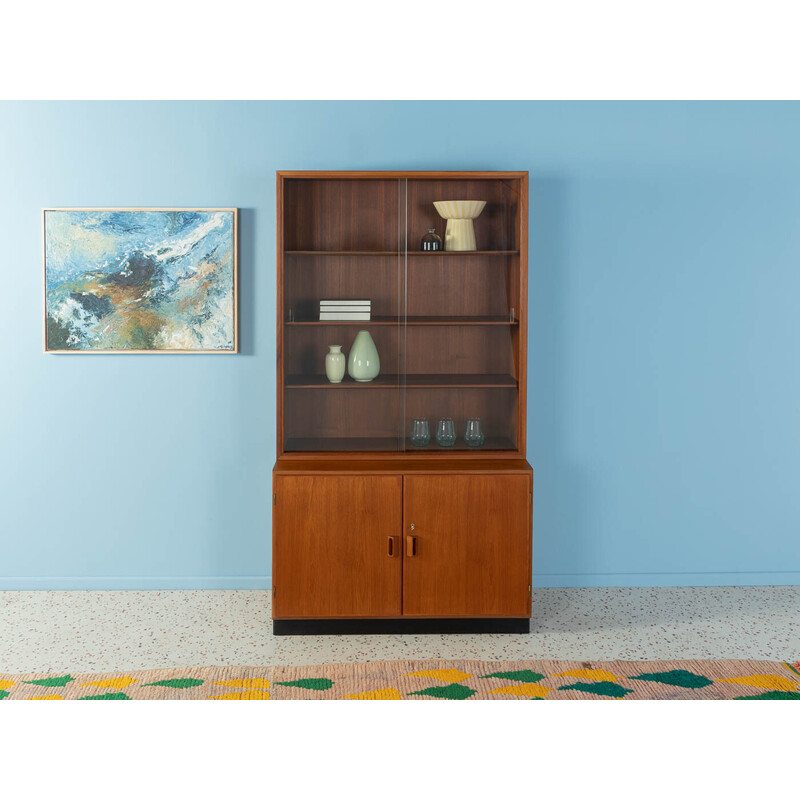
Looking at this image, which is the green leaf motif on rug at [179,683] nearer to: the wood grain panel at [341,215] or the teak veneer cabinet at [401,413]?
the teak veneer cabinet at [401,413]

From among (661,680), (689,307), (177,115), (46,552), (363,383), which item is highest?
(177,115)

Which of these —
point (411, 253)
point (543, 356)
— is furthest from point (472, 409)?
point (411, 253)

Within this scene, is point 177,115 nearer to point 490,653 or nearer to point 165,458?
point 165,458

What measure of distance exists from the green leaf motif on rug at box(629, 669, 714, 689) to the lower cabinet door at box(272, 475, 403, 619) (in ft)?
3.51

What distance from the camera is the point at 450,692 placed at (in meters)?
3.04

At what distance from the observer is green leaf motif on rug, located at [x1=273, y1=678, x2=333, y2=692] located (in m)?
3.09

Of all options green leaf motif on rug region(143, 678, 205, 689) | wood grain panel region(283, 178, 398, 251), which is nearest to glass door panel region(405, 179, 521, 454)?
wood grain panel region(283, 178, 398, 251)

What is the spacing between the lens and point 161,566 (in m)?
4.14

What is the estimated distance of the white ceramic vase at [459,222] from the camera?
3.74 meters

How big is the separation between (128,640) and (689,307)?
122 inches

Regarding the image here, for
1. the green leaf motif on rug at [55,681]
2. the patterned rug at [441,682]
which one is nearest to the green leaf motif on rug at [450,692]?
the patterned rug at [441,682]

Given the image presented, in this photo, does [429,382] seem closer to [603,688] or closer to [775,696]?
[603,688]

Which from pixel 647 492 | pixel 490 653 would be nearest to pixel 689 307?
pixel 647 492

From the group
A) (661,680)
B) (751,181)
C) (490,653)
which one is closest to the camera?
(661,680)
